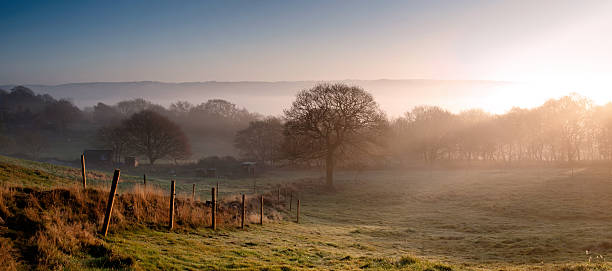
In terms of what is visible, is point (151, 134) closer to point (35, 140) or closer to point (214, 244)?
point (35, 140)

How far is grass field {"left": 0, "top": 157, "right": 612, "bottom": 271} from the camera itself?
41.0ft

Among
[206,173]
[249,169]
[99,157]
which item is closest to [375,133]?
[249,169]

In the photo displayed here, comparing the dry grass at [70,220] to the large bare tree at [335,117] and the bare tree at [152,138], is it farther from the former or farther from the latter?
the bare tree at [152,138]

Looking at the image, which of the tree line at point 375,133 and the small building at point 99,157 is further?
the small building at point 99,157

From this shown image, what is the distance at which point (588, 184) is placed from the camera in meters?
43.9

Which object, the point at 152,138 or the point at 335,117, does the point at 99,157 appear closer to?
the point at 152,138

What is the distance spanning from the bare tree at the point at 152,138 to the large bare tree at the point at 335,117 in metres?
41.8

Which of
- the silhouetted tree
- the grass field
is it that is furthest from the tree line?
the grass field

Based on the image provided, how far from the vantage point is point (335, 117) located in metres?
47.4

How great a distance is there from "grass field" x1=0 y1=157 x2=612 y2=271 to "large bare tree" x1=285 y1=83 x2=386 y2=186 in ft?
22.2

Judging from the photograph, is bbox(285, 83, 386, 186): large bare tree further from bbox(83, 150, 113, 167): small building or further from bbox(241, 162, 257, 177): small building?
bbox(83, 150, 113, 167): small building

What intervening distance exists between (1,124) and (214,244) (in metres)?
130

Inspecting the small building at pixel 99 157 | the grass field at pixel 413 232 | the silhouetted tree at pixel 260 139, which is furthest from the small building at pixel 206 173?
the small building at pixel 99 157

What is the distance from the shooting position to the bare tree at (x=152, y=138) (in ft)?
262
